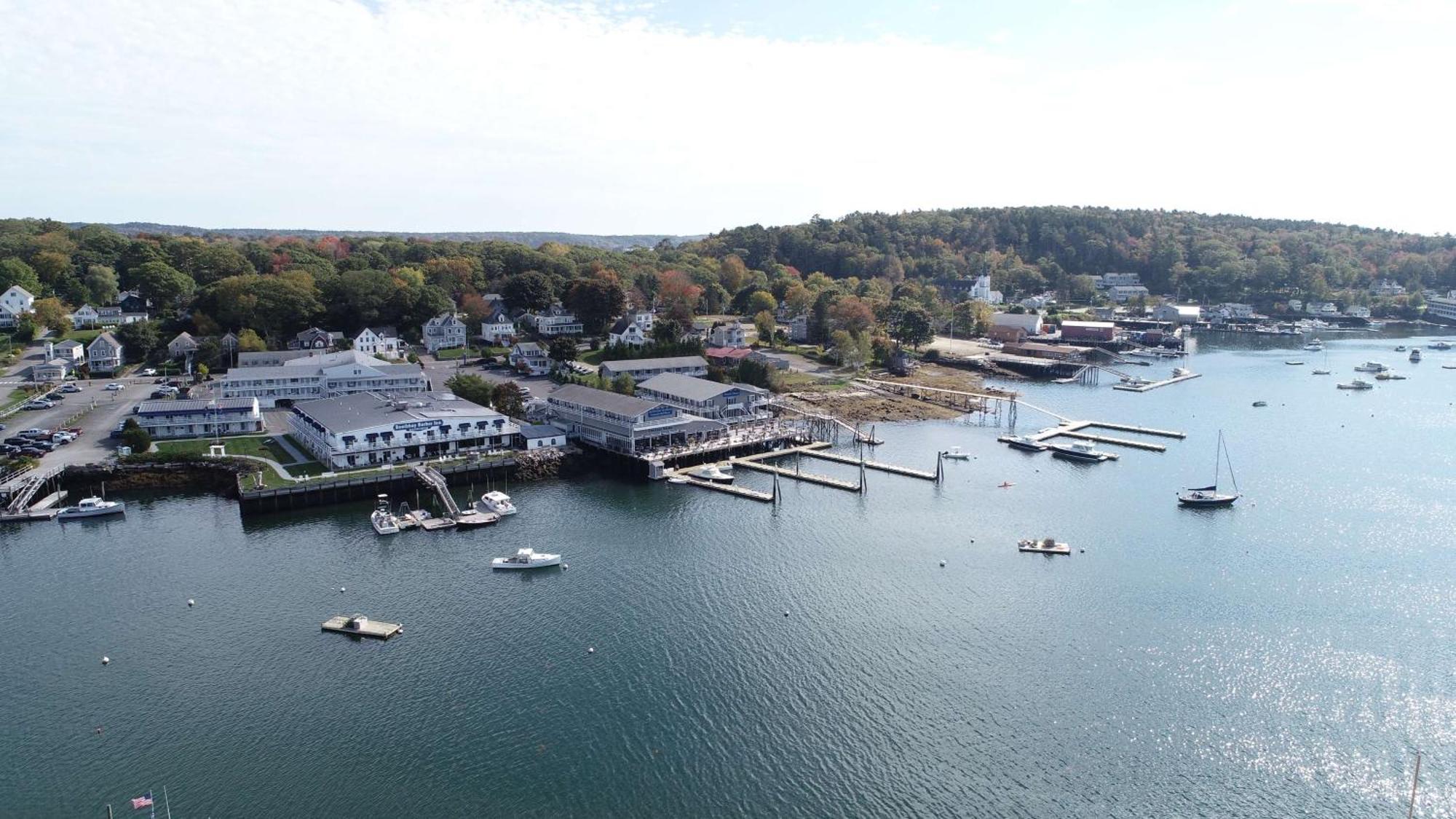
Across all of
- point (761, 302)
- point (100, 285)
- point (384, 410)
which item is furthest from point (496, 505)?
point (100, 285)

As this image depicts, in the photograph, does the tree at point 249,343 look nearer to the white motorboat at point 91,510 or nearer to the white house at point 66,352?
the white house at point 66,352

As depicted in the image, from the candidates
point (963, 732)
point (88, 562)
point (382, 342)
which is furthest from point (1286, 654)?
point (382, 342)

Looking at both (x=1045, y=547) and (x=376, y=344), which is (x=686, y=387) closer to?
(x=1045, y=547)

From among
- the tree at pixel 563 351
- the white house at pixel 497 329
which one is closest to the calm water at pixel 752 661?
the tree at pixel 563 351

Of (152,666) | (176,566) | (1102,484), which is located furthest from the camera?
(1102,484)

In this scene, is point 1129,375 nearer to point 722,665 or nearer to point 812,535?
point 812,535

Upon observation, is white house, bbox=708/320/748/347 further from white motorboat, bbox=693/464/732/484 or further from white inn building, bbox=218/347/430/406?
white motorboat, bbox=693/464/732/484
